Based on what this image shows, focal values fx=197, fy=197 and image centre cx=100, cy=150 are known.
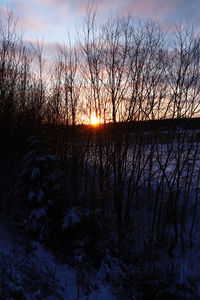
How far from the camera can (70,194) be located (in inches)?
236

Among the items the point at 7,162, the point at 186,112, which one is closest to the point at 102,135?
the point at 186,112

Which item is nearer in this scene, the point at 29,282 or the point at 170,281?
the point at 29,282

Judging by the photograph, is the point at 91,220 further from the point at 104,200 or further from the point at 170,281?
the point at 170,281

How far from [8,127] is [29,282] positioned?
513cm

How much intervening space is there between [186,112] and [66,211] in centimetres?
370

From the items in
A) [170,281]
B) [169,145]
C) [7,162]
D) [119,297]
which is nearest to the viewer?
[119,297]

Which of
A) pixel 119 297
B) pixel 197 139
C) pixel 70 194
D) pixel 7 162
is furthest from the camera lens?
pixel 7 162

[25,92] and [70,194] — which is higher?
[25,92]

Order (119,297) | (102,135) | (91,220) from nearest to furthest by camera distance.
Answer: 1. (119,297)
2. (91,220)
3. (102,135)

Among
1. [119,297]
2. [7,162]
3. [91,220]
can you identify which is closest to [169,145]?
[91,220]

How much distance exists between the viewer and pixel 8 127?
6.90m

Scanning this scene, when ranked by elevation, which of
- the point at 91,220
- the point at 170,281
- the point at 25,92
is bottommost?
the point at 170,281

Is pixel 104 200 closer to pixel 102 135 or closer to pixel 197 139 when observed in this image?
pixel 102 135

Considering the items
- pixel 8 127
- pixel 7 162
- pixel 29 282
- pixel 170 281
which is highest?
pixel 8 127
